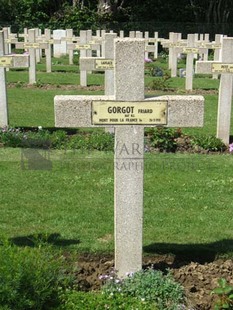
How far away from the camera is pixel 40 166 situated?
7430 millimetres

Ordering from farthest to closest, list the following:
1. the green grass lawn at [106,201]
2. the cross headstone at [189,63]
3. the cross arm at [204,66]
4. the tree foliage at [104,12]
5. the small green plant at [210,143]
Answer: the tree foliage at [104,12] < the cross headstone at [189,63] < the small green plant at [210,143] < the cross arm at [204,66] < the green grass lawn at [106,201]

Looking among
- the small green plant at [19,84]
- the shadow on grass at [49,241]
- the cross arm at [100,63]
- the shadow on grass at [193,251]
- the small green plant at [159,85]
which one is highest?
the cross arm at [100,63]

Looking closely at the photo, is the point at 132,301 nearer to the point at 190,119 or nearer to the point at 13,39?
the point at 190,119

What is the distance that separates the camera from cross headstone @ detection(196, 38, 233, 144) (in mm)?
9430

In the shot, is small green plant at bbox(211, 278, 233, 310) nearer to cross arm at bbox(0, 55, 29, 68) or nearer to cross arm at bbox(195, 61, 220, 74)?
cross arm at bbox(195, 61, 220, 74)

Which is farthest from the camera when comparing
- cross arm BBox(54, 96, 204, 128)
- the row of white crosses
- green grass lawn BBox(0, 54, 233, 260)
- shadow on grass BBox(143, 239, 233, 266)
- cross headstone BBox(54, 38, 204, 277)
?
the row of white crosses

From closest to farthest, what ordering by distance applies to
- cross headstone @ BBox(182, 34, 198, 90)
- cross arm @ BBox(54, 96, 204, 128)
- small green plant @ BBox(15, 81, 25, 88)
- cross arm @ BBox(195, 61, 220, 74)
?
cross arm @ BBox(54, 96, 204, 128) < cross arm @ BBox(195, 61, 220, 74) < cross headstone @ BBox(182, 34, 198, 90) < small green plant @ BBox(15, 81, 25, 88)

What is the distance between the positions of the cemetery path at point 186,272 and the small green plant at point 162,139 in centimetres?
454

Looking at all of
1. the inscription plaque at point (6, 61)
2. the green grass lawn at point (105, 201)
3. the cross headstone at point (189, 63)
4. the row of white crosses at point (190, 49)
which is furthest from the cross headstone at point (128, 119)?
the cross headstone at point (189, 63)

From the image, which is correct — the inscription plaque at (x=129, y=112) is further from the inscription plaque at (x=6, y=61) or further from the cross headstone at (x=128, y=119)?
the inscription plaque at (x=6, y=61)

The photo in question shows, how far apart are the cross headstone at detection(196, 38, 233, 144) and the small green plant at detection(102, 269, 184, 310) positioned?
18.9 feet

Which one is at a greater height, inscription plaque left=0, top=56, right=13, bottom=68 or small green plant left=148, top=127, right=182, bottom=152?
inscription plaque left=0, top=56, right=13, bottom=68

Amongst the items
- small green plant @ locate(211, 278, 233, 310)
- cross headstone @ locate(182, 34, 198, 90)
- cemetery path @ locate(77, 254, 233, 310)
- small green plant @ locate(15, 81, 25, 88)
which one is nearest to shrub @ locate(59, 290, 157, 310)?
cemetery path @ locate(77, 254, 233, 310)

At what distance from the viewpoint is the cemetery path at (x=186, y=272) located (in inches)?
171
